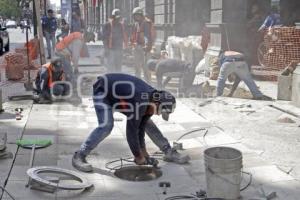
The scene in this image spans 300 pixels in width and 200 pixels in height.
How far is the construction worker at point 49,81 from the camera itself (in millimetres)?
10031

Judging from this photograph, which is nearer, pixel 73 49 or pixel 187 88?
pixel 187 88

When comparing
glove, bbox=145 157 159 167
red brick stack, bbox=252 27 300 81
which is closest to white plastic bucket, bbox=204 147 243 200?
glove, bbox=145 157 159 167

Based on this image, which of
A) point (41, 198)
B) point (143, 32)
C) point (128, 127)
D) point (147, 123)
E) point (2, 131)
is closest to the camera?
point (41, 198)

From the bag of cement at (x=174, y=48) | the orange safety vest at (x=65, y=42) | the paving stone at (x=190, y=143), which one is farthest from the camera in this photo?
the bag of cement at (x=174, y=48)

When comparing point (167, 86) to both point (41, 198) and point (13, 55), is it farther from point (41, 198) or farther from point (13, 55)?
point (41, 198)

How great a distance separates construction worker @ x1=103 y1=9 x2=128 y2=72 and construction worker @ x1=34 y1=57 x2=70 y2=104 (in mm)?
2631

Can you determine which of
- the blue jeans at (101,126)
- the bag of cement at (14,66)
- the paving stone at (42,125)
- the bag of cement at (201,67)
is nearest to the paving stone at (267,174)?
the blue jeans at (101,126)

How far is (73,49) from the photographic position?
43.3ft

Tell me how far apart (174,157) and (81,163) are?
3.88ft

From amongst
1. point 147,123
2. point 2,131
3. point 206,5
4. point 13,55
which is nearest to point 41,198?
point 147,123

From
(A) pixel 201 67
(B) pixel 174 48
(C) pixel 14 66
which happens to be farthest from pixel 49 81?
(B) pixel 174 48

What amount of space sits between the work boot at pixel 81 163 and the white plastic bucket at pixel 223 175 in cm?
160

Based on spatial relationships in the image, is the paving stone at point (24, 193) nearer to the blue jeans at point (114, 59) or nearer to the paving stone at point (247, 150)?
the paving stone at point (247, 150)

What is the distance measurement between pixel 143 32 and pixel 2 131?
6.08 metres
